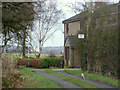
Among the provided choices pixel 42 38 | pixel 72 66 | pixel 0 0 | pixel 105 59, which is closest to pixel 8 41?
pixel 0 0

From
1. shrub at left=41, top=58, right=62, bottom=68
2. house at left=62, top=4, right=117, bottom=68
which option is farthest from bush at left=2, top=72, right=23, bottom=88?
shrub at left=41, top=58, right=62, bottom=68

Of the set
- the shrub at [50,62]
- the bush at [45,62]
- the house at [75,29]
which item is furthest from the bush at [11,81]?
the shrub at [50,62]

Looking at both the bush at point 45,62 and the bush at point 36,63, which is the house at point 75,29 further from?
the bush at point 36,63

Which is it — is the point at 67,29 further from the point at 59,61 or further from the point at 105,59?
the point at 105,59

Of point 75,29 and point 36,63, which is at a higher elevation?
point 75,29

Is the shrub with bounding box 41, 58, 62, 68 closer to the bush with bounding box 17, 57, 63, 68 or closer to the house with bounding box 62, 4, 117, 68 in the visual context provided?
the bush with bounding box 17, 57, 63, 68

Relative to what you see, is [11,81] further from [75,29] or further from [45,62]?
[75,29]

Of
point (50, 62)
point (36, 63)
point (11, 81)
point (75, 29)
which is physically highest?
point (75, 29)

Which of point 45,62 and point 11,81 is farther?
point 45,62

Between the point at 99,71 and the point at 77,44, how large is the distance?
116 inches

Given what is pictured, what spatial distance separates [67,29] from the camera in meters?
29.4

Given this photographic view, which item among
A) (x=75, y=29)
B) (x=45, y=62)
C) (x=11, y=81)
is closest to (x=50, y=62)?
(x=45, y=62)

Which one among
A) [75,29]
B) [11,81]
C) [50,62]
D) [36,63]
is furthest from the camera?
[36,63]

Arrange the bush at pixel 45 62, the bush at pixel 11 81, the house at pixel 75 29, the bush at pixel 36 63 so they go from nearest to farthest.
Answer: the bush at pixel 11 81 → the house at pixel 75 29 → the bush at pixel 45 62 → the bush at pixel 36 63
